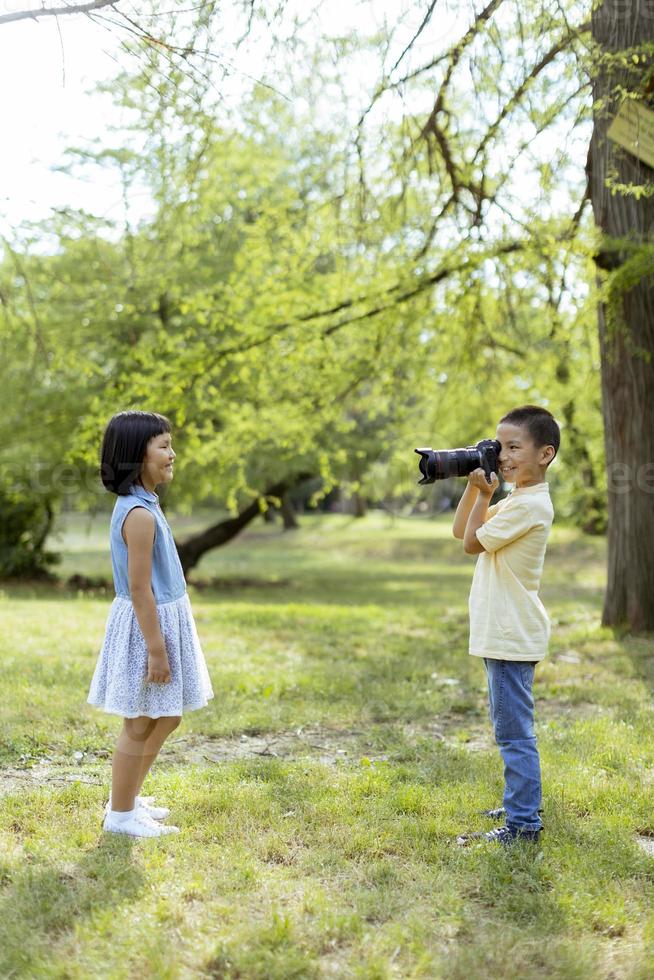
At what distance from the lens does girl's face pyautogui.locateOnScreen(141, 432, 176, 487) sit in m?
3.40

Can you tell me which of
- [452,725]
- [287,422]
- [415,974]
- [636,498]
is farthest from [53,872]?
[287,422]

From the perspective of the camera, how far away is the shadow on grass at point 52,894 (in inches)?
99.6

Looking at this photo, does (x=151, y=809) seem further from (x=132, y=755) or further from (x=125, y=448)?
(x=125, y=448)

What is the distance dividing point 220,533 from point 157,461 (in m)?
13.6

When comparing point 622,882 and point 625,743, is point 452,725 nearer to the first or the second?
point 625,743

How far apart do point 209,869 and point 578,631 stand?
20.3 ft

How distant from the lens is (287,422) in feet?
34.4

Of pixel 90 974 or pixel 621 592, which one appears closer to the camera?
pixel 90 974

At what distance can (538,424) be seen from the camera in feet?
11.2

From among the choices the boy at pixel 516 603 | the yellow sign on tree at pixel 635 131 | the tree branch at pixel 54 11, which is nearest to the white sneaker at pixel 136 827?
the boy at pixel 516 603

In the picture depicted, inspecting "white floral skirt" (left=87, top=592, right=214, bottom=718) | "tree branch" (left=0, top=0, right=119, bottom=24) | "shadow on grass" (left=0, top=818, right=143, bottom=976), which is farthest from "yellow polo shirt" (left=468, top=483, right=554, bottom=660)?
"tree branch" (left=0, top=0, right=119, bottom=24)

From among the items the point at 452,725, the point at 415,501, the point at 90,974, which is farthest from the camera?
the point at 415,501

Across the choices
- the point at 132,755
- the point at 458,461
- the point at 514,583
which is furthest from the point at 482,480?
the point at 132,755

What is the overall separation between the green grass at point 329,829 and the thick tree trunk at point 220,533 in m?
8.88
